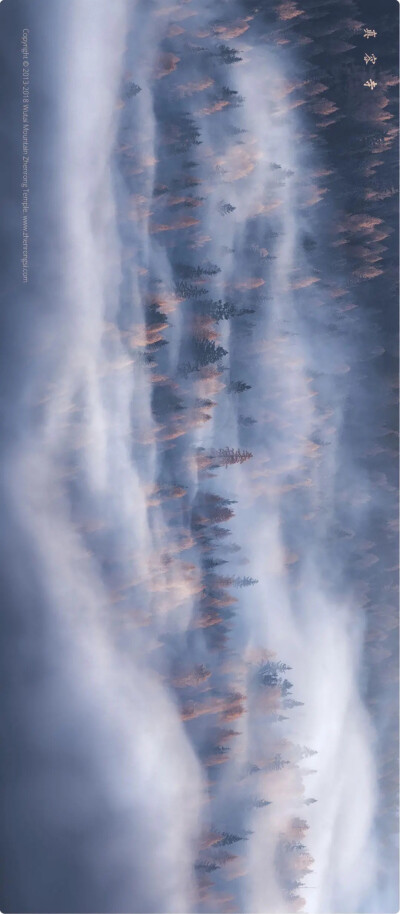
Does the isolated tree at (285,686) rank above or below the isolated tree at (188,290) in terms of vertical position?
below

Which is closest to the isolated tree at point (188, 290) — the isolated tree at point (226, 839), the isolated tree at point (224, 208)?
the isolated tree at point (224, 208)

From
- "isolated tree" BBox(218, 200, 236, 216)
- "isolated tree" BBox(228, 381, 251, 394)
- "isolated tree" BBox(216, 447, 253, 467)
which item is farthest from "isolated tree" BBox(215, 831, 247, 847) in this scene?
"isolated tree" BBox(218, 200, 236, 216)

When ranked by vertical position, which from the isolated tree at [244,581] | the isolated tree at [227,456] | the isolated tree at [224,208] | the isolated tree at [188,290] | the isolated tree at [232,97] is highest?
the isolated tree at [232,97]

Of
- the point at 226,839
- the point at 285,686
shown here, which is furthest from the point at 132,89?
the point at 226,839

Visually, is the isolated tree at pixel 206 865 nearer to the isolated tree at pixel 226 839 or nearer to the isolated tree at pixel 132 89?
the isolated tree at pixel 226 839

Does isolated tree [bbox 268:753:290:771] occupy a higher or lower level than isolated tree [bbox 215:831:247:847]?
higher

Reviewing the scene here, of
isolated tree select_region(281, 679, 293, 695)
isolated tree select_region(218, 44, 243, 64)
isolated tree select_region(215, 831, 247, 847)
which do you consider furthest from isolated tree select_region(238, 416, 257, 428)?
isolated tree select_region(215, 831, 247, 847)

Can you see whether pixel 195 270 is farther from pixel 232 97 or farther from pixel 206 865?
pixel 206 865

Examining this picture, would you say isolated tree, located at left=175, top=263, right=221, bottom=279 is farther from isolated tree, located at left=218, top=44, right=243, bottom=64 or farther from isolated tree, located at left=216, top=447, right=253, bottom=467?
isolated tree, located at left=218, top=44, right=243, bottom=64

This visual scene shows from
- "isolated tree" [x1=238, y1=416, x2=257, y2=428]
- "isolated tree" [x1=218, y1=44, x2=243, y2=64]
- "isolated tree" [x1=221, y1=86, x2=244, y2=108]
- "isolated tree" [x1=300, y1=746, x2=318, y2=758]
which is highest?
"isolated tree" [x1=218, y1=44, x2=243, y2=64]

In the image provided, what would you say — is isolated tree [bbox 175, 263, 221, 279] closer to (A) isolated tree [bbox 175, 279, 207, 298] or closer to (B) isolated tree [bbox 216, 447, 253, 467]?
(A) isolated tree [bbox 175, 279, 207, 298]
